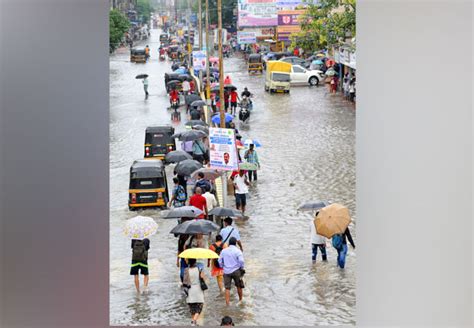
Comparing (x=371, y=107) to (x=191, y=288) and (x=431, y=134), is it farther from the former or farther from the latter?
(x=191, y=288)

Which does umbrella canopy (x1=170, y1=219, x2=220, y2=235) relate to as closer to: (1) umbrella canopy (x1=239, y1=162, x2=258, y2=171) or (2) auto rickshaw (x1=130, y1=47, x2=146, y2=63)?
(1) umbrella canopy (x1=239, y1=162, x2=258, y2=171)

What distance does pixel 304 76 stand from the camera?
4325 cm

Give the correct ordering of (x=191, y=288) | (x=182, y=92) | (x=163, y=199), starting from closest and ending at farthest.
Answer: (x=191, y=288)
(x=163, y=199)
(x=182, y=92)

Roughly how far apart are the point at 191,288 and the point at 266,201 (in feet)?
26.2

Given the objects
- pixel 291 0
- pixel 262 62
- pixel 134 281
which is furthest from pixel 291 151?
pixel 291 0

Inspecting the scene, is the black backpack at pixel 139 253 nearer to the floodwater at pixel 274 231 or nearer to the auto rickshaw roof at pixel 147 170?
the floodwater at pixel 274 231

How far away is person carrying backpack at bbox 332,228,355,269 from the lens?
14445mm

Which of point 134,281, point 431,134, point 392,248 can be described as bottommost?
point 134,281

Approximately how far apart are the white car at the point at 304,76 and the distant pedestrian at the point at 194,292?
1224 inches

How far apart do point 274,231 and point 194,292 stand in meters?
5.42

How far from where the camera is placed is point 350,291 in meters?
13.8

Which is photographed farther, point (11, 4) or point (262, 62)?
point (262, 62)

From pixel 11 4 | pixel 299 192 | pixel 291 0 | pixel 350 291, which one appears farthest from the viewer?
pixel 291 0

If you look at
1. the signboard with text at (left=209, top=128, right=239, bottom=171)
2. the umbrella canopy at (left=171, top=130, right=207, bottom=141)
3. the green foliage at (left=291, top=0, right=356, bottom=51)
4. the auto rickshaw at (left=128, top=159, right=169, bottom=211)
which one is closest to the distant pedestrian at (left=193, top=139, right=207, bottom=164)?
the umbrella canopy at (left=171, top=130, right=207, bottom=141)
